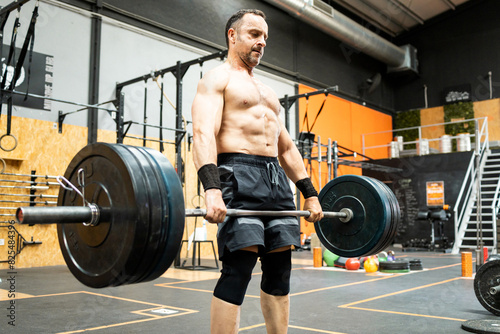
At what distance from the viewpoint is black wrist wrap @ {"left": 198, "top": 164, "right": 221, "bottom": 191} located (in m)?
1.48

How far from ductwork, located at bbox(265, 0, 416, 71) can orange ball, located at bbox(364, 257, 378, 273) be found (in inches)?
203

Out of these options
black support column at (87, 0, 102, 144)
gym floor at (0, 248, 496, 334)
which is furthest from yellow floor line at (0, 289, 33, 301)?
black support column at (87, 0, 102, 144)

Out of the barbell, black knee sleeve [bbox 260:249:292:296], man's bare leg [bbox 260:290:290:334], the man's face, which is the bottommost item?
man's bare leg [bbox 260:290:290:334]

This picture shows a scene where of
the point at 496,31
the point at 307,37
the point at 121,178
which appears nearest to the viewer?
the point at 121,178

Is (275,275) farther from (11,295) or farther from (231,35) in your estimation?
(11,295)

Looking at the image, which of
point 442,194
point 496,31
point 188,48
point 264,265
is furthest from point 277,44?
point 264,265

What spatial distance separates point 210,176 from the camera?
1498 millimetres

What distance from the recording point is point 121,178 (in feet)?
4.17

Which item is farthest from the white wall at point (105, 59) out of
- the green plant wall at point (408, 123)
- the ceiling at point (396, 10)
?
the green plant wall at point (408, 123)

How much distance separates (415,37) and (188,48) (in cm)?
736

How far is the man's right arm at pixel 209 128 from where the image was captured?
1440 mm

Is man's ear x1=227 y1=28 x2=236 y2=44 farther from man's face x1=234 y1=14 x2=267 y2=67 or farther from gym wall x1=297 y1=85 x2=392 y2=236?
gym wall x1=297 y1=85 x2=392 y2=236

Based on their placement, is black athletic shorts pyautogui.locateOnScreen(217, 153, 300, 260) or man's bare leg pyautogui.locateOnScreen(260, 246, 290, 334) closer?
black athletic shorts pyautogui.locateOnScreen(217, 153, 300, 260)

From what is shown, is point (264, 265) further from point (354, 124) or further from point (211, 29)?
point (354, 124)
